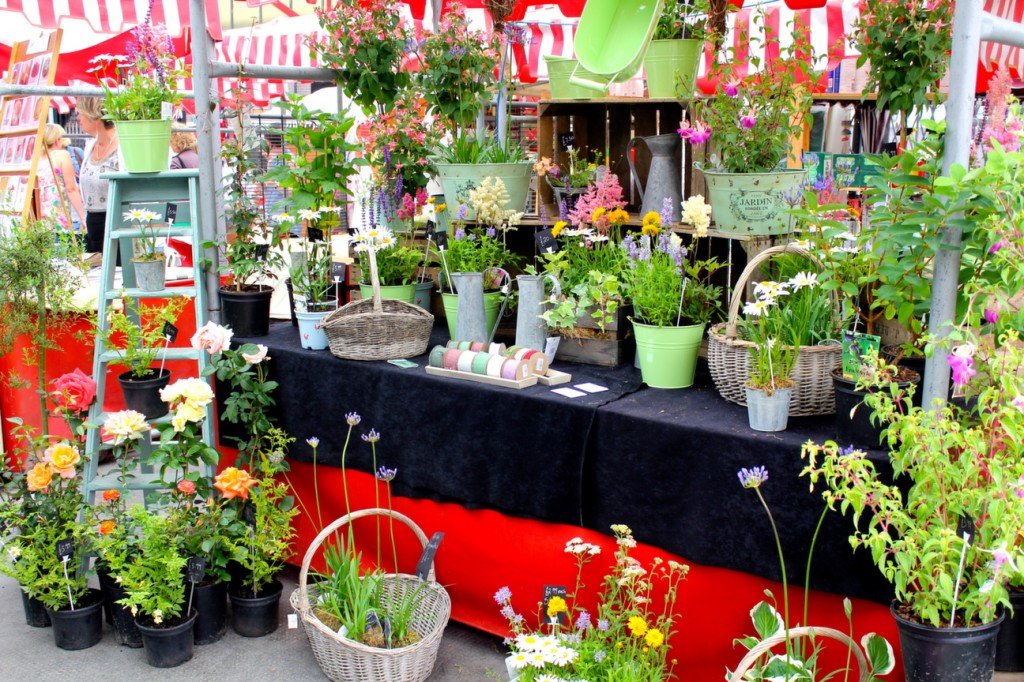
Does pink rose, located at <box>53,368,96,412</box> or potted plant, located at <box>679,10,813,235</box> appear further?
pink rose, located at <box>53,368,96,412</box>

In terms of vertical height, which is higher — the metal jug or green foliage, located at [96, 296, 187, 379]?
the metal jug

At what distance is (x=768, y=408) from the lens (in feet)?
7.09

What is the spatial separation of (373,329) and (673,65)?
47.6 inches

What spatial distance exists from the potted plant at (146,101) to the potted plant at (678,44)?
1541mm

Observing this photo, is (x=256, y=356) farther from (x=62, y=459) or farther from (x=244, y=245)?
(x=62, y=459)

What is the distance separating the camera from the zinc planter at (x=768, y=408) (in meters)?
2.15

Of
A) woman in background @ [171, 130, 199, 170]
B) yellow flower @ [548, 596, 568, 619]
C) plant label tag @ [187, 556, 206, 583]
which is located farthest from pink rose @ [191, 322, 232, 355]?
woman in background @ [171, 130, 199, 170]

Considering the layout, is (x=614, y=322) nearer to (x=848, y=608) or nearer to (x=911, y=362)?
(x=911, y=362)

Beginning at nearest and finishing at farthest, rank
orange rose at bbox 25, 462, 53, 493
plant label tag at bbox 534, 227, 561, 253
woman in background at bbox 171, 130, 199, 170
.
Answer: orange rose at bbox 25, 462, 53, 493, plant label tag at bbox 534, 227, 561, 253, woman in background at bbox 171, 130, 199, 170

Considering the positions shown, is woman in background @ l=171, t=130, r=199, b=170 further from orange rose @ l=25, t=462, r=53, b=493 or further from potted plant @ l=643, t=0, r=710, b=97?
potted plant @ l=643, t=0, r=710, b=97

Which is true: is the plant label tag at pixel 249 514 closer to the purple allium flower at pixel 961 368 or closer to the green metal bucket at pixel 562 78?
the green metal bucket at pixel 562 78

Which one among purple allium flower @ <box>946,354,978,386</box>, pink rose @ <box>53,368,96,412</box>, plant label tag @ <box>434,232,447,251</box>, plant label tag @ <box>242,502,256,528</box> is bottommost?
plant label tag @ <box>242,502,256,528</box>

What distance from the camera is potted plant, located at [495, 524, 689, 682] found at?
7.08ft

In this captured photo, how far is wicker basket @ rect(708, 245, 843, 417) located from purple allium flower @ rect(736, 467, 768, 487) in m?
0.31
